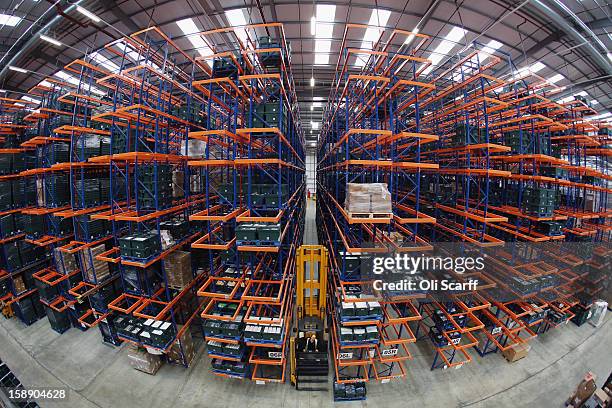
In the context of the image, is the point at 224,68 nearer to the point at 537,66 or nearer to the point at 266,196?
the point at 266,196

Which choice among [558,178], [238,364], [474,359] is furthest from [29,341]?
[558,178]

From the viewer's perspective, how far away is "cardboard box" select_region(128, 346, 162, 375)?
259 inches

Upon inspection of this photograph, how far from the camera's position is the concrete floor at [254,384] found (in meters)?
6.04

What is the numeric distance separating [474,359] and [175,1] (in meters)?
18.8

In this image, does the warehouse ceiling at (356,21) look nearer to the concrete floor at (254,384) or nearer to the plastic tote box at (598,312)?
the plastic tote box at (598,312)

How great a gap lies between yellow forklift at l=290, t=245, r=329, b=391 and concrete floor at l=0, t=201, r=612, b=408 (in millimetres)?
620

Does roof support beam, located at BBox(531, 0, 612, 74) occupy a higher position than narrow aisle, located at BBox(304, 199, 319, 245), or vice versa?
roof support beam, located at BBox(531, 0, 612, 74)

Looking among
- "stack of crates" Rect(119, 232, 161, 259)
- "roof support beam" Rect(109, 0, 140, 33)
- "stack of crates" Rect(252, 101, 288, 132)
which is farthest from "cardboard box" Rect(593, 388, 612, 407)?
"roof support beam" Rect(109, 0, 140, 33)

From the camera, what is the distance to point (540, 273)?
7809mm

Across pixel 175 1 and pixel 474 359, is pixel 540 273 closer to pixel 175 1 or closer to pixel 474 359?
pixel 474 359

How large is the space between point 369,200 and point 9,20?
63.7 ft

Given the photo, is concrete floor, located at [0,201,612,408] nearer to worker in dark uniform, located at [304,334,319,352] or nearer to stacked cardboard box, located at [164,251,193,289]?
worker in dark uniform, located at [304,334,319,352]

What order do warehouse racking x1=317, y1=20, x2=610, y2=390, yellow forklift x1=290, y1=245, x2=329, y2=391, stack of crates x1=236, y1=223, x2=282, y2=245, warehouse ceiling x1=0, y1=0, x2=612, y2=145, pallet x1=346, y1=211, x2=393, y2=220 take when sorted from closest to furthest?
pallet x1=346, y1=211, x2=393, y2=220 → stack of crates x1=236, y1=223, x2=282, y2=245 → yellow forklift x1=290, y1=245, x2=329, y2=391 → warehouse racking x1=317, y1=20, x2=610, y2=390 → warehouse ceiling x1=0, y1=0, x2=612, y2=145

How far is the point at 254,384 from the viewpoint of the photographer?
648cm
